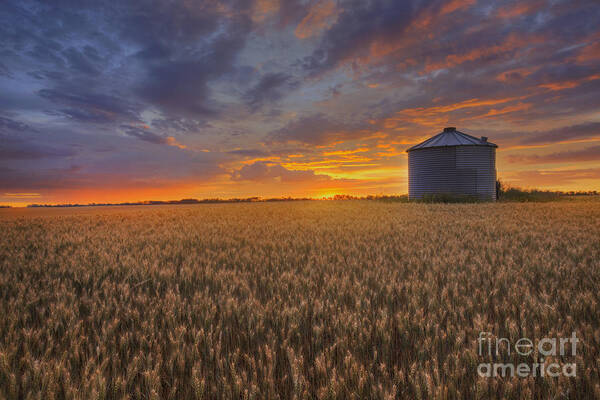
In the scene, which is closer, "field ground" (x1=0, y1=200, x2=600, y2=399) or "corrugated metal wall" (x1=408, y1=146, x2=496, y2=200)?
"field ground" (x1=0, y1=200, x2=600, y2=399)

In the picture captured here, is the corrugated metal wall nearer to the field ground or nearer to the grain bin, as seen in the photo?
the grain bin

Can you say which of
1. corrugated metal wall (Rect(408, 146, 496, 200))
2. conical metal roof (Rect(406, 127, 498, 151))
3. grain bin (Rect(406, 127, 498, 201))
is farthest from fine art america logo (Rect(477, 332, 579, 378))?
conical metal roof (Rect(406, 127, 498, 151))

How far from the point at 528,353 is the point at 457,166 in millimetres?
27312

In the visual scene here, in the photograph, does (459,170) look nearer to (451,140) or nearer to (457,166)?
(457,166)

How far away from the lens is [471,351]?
1768 millimetres

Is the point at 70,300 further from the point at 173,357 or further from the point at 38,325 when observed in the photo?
the point at 173,357

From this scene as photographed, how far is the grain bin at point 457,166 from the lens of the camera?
84.1ft

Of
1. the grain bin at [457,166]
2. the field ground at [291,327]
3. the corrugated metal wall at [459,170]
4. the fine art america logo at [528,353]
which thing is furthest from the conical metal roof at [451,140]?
the fine art america logo at [528,353]

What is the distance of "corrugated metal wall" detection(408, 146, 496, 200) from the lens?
1009 inches

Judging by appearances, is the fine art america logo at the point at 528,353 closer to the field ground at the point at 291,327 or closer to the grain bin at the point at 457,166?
the field ground at the point at 291,327

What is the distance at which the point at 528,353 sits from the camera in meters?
1.84

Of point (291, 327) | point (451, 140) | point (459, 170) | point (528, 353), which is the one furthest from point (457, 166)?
point (291, 327)

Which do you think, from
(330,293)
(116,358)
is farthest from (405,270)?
(116,358)

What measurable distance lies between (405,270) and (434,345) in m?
2.03
